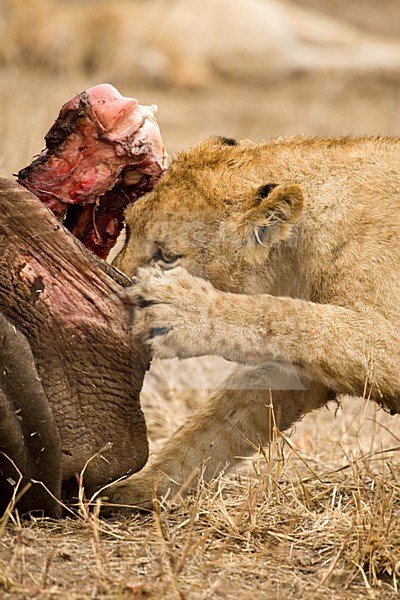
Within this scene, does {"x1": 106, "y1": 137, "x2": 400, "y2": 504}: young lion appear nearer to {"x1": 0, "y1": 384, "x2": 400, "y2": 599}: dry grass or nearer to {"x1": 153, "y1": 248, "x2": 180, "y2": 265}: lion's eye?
{"x1": 153, "y1": 248, "x2": 180, "y2": 265}: lion's eye

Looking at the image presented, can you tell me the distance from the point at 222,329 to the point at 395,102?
358 inches

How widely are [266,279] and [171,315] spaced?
57 centimetres

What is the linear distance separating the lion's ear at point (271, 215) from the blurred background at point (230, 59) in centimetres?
722

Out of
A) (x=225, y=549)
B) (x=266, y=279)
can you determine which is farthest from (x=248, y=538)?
(x=266, y=279)

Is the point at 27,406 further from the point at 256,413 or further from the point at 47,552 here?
the point at 256,413

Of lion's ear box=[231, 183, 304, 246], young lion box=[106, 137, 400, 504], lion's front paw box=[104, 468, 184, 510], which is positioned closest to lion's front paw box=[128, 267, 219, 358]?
young lion box=[106, 137, 400, 504]

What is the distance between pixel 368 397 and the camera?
118 inches

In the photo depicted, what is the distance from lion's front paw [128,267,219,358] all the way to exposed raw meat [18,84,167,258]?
357mm

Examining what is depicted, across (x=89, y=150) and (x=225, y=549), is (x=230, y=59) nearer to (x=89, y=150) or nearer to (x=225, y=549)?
(x=89, y=150)

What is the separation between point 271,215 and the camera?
3.24 meters

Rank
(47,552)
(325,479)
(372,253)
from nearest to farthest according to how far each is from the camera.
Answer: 1. (47,552)
2. (372,253)
3. (325,479)

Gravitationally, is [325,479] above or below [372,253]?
below

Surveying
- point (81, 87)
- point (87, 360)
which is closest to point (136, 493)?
point (87, 360)

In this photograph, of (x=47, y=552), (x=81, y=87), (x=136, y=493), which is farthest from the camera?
(x=81, y=87)
